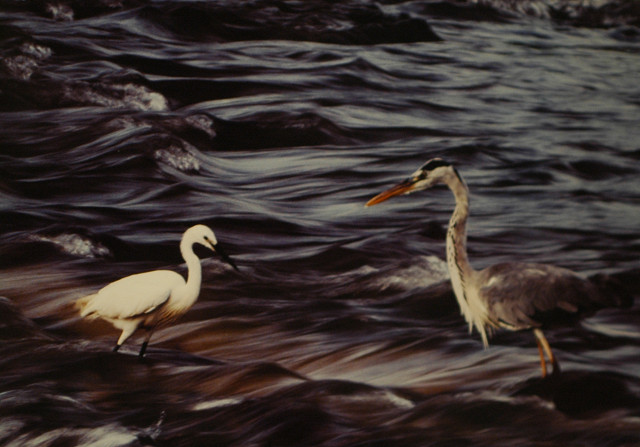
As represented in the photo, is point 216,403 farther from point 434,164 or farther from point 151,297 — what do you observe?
point 434,164

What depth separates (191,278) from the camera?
2.50 metres

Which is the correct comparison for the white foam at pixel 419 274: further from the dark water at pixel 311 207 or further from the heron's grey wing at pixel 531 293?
the heron's grey wing at pixel 531 293

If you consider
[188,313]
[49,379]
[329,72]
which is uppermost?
[329,72]

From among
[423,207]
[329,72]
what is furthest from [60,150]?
[423,207]

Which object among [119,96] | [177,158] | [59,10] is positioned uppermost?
[59,10]

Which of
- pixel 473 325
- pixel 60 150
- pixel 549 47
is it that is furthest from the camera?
pixel 60 150

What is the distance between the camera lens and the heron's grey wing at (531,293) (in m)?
2.16

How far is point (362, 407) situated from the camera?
2.22m

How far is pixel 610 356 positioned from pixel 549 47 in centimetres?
95

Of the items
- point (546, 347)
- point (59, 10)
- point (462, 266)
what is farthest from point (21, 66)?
point (546, 347)

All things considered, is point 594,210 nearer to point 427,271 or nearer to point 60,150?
point 427,271

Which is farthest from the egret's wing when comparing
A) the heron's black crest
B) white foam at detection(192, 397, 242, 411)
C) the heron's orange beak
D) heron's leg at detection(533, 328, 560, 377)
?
heron's leg at detection(533, 328, 560, 377)

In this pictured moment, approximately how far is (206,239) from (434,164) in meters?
0.67

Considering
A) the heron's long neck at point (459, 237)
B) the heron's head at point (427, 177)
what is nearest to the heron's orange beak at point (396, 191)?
the heron's head at point (427, 177)
